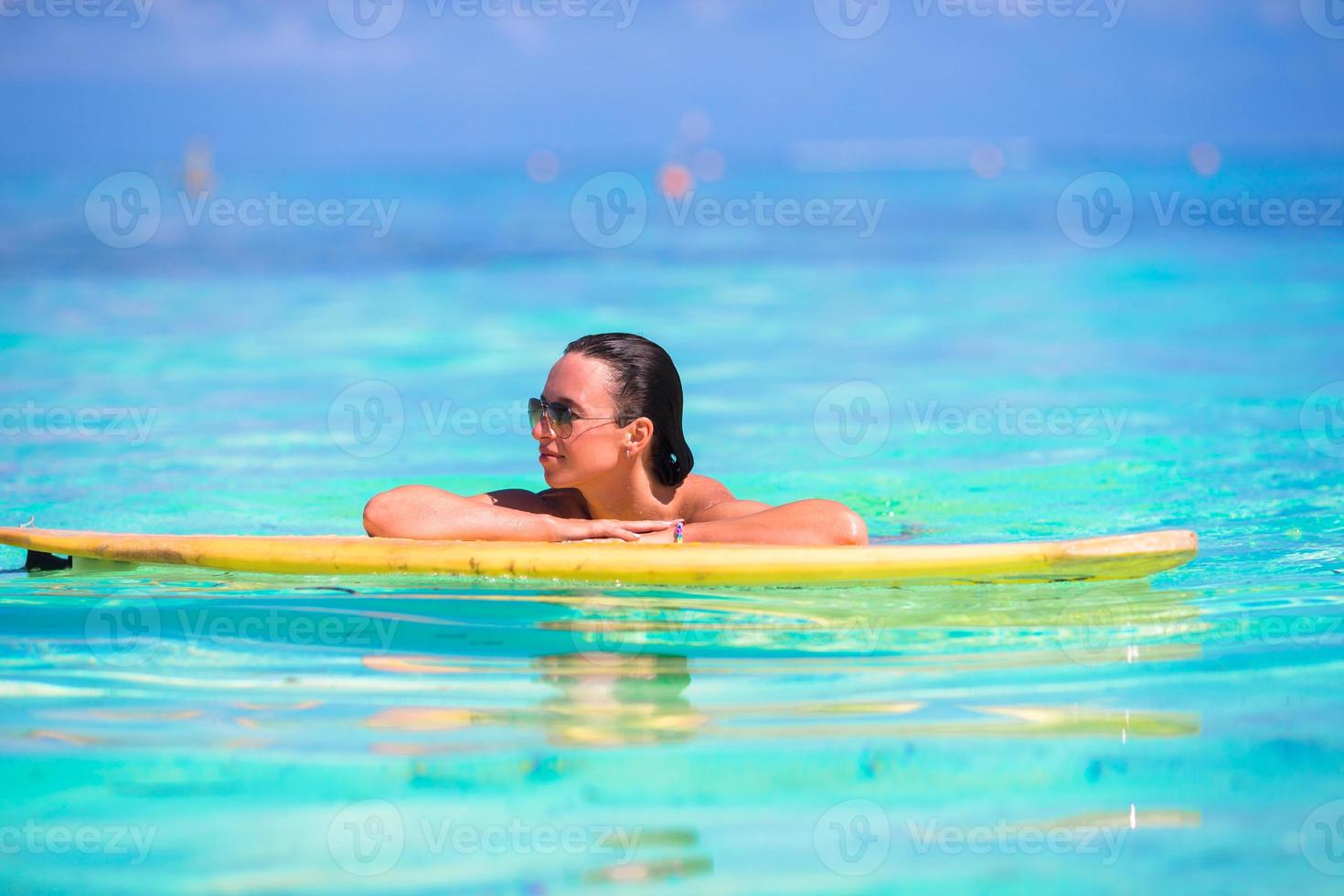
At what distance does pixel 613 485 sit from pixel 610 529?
20cm

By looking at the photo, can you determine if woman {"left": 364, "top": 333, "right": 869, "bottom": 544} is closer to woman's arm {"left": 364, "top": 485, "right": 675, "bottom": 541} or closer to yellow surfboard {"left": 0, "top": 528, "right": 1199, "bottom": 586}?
woman's arm {"left": 364, "top": 485, "right": 675, "bottom": 541}

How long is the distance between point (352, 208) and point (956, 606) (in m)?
31.9

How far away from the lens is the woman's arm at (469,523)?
4.93m

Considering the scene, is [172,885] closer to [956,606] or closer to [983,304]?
[956,606]

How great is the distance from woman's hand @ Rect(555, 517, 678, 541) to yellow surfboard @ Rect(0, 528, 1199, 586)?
13 centimetres

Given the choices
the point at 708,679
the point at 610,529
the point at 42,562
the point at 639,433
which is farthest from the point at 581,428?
the point at 42,562

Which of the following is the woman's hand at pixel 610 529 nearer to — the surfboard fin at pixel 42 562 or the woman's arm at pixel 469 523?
the woman's arm at pixel 469 523

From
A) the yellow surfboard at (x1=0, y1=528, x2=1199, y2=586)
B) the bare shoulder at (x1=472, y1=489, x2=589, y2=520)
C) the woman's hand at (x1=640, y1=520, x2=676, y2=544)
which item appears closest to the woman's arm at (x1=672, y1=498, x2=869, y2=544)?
the woman's hand at (x1=640, y1=520, x2=676, y2=544)

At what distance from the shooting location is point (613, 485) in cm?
503

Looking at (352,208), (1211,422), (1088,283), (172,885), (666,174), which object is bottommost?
(172,885)

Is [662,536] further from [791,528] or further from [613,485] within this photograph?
[791,528]

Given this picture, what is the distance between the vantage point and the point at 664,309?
647 inches

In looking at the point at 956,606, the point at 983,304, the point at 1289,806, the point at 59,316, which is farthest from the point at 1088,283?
the point at 1289,806

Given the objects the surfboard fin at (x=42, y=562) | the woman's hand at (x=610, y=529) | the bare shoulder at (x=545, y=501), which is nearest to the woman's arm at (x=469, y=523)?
the woman's hand at (x=610, y=529)
